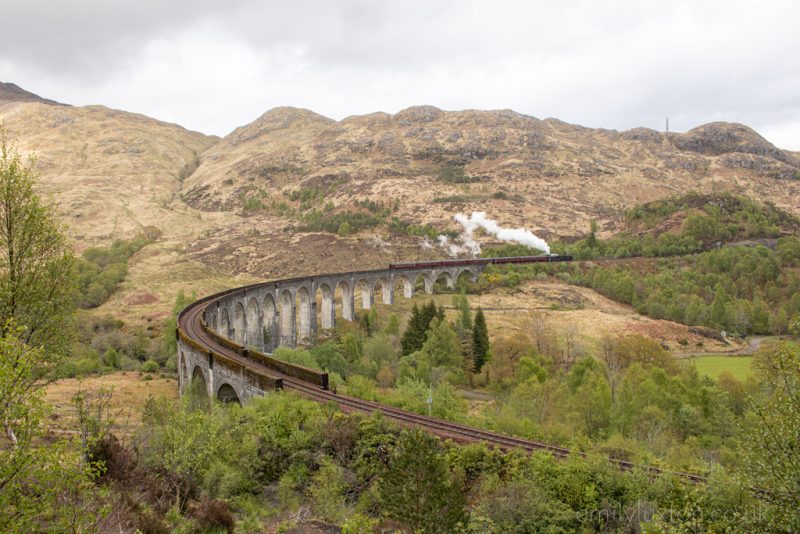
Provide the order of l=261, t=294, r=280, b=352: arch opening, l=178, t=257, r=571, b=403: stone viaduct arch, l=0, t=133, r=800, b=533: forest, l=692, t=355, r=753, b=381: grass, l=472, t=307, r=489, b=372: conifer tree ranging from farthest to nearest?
l=261, t=294, r=280, b=352: arch opening < l=692, t=355, r=753, b=381: grass < l=472, t=307, r=489, b=372: conifer tree < l=178, t=257, r=571, b=403: stone viaduct arch < l=0, t=133, r=800, b=533: forest

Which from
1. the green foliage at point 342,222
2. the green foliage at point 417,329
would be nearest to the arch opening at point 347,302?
the green foliage at point 417,329

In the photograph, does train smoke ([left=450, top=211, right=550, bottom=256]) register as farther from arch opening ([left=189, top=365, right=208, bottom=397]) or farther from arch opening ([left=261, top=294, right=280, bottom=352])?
arch opening ([left=189, top=365, right=208, bottom=397])

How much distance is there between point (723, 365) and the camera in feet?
174

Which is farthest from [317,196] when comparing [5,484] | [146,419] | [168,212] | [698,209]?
[5,484]

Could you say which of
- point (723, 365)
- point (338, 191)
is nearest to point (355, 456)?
point (723, 365)

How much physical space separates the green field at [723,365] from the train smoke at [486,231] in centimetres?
5090

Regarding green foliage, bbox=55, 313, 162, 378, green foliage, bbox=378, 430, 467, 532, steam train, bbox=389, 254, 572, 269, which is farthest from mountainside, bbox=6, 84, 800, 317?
green foliage, bbox=378, 430, 467, 532

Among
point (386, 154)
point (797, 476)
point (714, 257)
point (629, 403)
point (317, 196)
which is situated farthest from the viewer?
point (386, 154)

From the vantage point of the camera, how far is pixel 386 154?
17825 cm

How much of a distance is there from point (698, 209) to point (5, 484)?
131 metres

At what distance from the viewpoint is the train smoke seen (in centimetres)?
11031

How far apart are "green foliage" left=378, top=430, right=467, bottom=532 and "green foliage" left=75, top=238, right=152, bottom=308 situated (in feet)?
212

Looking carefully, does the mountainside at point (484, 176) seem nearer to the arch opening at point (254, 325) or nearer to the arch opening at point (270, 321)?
the arch opening at point (270, 321)

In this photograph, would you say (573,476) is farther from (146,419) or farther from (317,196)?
(317,196)
